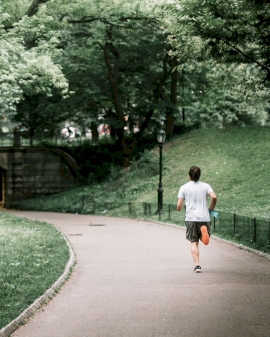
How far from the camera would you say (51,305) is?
8.33 metres

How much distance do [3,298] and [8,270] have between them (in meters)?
2.51

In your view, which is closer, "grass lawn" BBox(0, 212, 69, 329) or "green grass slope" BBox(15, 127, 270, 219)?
"grass lawn" BBox(0, 212, 69, 329)

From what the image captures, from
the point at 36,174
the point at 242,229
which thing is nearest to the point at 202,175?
the point at 36,174

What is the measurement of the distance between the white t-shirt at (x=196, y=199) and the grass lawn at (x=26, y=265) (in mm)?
2720

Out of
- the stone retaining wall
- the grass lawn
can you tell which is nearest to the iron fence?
the grass lawn

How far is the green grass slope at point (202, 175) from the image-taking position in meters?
29.6

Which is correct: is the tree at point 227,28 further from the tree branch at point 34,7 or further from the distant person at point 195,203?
the tree branch at point 34,7

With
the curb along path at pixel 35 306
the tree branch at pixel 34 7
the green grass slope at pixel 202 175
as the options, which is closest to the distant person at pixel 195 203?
the curb along path at pixel 35 306

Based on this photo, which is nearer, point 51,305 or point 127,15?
point 51,305

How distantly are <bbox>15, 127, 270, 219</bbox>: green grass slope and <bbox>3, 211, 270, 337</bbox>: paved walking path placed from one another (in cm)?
1335

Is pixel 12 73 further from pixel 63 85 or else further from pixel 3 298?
pixel 3 298

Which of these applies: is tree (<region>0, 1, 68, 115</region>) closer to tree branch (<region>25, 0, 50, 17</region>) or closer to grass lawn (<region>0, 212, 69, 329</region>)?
tree branch (<region>25, 0, 50, 17</region>)

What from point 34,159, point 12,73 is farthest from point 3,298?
point 34,159

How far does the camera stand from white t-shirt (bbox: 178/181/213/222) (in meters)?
10.6
